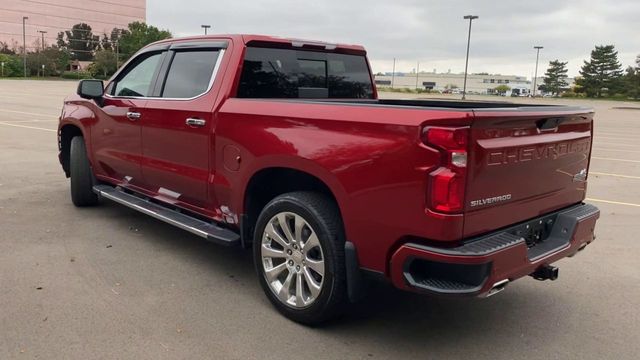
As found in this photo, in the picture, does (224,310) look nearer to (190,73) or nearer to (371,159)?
(371,159)

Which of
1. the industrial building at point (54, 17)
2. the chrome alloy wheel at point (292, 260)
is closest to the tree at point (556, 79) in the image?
the industrial building at point (54, 17)

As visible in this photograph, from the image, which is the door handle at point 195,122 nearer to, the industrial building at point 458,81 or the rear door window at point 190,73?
the rear door window at point 190,73

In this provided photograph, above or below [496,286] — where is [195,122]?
above

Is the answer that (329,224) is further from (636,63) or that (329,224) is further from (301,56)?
(636,63)

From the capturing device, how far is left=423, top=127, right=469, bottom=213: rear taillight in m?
2.90

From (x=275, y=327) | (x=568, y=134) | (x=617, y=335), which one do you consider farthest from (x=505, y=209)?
(x=275, y=327)

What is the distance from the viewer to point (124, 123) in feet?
17.8

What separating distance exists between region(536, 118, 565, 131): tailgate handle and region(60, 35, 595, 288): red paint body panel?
0.03 m

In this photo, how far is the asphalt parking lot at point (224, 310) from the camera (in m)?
3.44

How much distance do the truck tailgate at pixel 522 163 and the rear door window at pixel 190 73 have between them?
2343mm

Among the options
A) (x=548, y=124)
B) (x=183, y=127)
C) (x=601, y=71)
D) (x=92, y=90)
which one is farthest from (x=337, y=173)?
(x=601, y=71)

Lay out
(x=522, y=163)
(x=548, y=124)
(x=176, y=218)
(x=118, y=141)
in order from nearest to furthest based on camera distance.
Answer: (x=522, y=163) → (x=548, y=124) → (x=176, y=218) → (x=118, y=141)

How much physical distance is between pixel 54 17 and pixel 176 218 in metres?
123

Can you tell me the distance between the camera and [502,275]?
3084 millimetres
